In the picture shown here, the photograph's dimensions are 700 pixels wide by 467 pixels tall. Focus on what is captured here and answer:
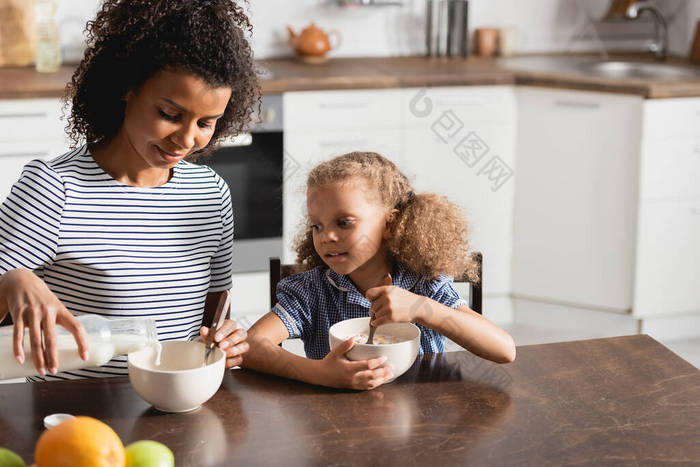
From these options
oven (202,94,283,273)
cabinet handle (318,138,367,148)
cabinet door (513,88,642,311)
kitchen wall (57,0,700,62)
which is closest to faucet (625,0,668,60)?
kitchen wall (57,0,700,62)

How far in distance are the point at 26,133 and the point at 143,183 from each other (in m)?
1.42

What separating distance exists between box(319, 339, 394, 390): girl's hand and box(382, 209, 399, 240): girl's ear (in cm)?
37

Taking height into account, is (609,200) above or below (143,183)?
below

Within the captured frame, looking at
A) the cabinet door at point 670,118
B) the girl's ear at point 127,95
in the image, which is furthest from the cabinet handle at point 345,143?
the girl's ear at point 127,95

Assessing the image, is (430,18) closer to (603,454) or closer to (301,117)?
(301,117)

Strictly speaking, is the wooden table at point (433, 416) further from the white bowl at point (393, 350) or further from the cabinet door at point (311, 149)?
the cabinet door at point (311, 149)

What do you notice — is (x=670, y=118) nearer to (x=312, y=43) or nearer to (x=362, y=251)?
(x=312, y=43)

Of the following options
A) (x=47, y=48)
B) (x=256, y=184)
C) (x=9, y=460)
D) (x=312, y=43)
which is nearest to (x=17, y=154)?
(x=47, y=48)

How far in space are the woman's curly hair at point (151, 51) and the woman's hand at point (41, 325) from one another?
413mm

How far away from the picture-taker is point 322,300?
1639 millimetres

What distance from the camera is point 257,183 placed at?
122 inches

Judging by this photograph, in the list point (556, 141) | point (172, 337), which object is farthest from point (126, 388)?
point (556, 141)

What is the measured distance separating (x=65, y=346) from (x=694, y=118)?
8.10 feet

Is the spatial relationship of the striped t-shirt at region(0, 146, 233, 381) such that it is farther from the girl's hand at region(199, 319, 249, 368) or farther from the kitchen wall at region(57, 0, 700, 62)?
the kitchen wall at region(57, 0, 700, 62)
